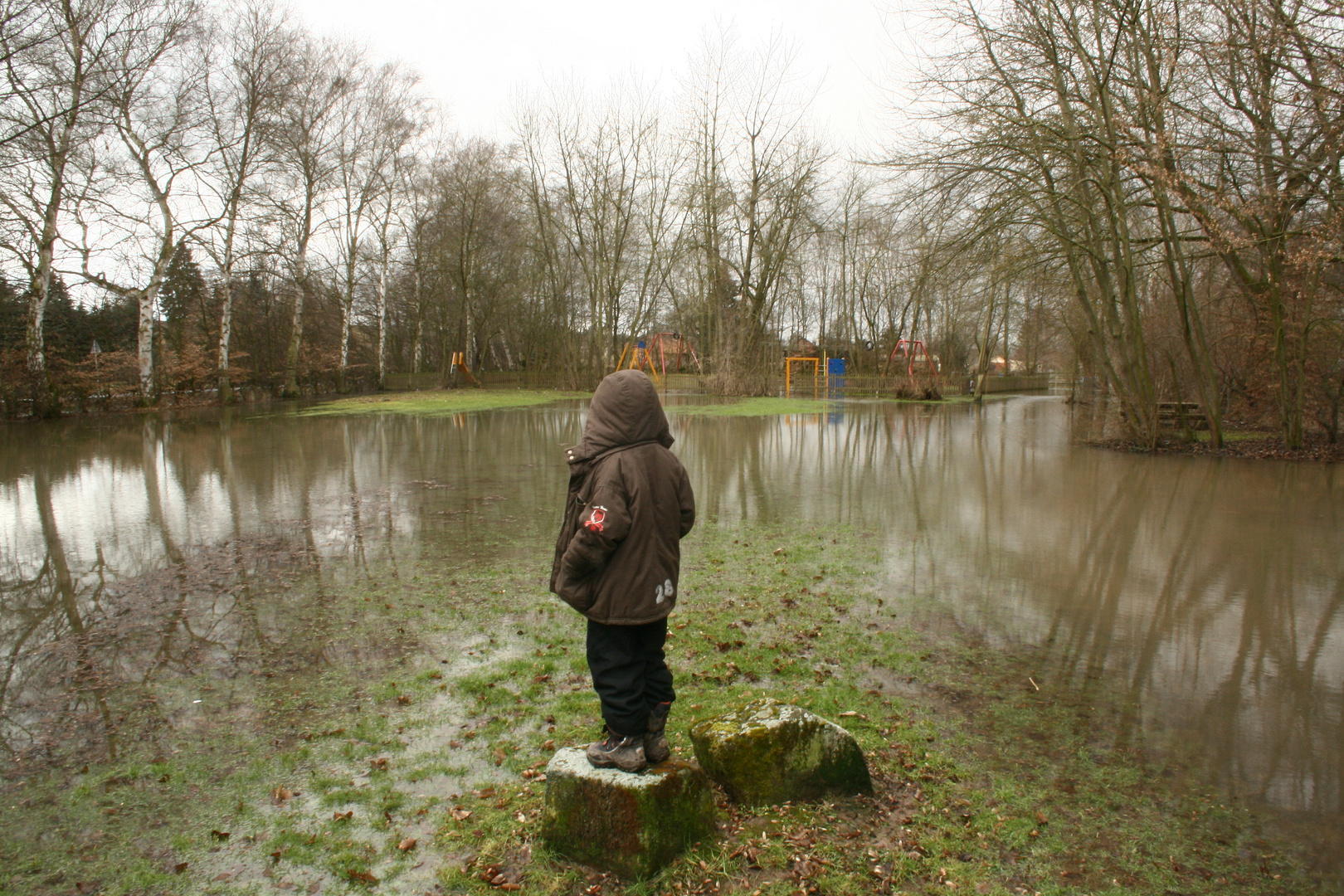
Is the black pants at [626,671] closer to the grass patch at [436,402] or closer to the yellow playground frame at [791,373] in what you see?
the grass patch at [436,402]

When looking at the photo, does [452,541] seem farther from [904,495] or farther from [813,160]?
[813,160]

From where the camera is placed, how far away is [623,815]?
300cm

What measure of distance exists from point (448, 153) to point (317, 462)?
30.5 m

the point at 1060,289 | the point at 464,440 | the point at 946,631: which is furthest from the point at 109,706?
the point at 1060,289

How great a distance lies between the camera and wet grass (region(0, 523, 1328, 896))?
2988 mm

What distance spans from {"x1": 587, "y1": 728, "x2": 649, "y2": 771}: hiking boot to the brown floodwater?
2.51 metres

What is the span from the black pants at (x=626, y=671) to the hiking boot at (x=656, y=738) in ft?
0.11

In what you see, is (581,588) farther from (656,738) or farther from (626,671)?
(656,738)

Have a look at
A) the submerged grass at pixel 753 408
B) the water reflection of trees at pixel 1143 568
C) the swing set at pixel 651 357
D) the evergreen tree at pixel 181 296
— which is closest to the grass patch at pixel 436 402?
the swing set at pixel 651 357

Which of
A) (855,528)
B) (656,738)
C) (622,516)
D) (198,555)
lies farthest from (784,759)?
(198,555)

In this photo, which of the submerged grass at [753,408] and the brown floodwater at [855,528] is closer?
the brown floodwater at [855,528]

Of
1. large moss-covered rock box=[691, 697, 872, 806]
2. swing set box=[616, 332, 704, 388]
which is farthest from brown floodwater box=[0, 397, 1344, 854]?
swing set box=[616, 332, 704, 388]

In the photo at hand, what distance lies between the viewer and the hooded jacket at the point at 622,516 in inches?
125

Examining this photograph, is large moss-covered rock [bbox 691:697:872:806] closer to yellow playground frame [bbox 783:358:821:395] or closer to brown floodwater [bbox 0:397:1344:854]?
brown floodwater [bbox 0:397:1344:854]
